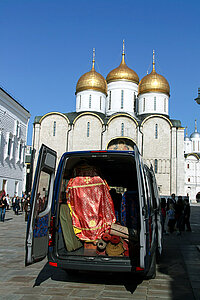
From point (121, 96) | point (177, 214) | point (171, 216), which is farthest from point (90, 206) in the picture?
point (121, 96)

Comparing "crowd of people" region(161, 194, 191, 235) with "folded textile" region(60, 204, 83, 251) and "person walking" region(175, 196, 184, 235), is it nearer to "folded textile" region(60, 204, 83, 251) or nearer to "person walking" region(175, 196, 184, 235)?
"person walking" region(175, 196, 184, 235)

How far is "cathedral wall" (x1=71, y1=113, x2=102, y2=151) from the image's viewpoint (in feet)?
126

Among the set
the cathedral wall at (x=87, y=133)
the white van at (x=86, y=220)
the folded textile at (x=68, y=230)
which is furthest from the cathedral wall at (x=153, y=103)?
the folded textile at (x=68, y=230)

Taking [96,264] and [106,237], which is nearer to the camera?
[96,264]

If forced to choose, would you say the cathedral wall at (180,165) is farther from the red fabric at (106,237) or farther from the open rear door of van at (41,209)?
the open rear door of van at (41,209)

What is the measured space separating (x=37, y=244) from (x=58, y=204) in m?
0.67

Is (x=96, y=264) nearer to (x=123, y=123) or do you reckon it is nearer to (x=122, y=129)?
(x=122, y=129)

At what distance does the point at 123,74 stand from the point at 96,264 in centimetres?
3896

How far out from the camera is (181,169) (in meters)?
36.9

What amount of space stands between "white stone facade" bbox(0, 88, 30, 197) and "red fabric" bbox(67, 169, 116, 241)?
18.1 m

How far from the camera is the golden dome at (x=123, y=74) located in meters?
41.6

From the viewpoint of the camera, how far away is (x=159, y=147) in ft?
123

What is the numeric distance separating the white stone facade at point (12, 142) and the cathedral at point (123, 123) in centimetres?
1126

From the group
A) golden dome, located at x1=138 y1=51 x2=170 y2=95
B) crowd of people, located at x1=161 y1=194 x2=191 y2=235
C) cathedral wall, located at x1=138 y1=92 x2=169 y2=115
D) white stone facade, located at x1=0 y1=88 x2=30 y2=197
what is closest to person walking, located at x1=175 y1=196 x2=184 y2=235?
crowd of people, located at x1=161 y1=194 x2=191 y2=235
